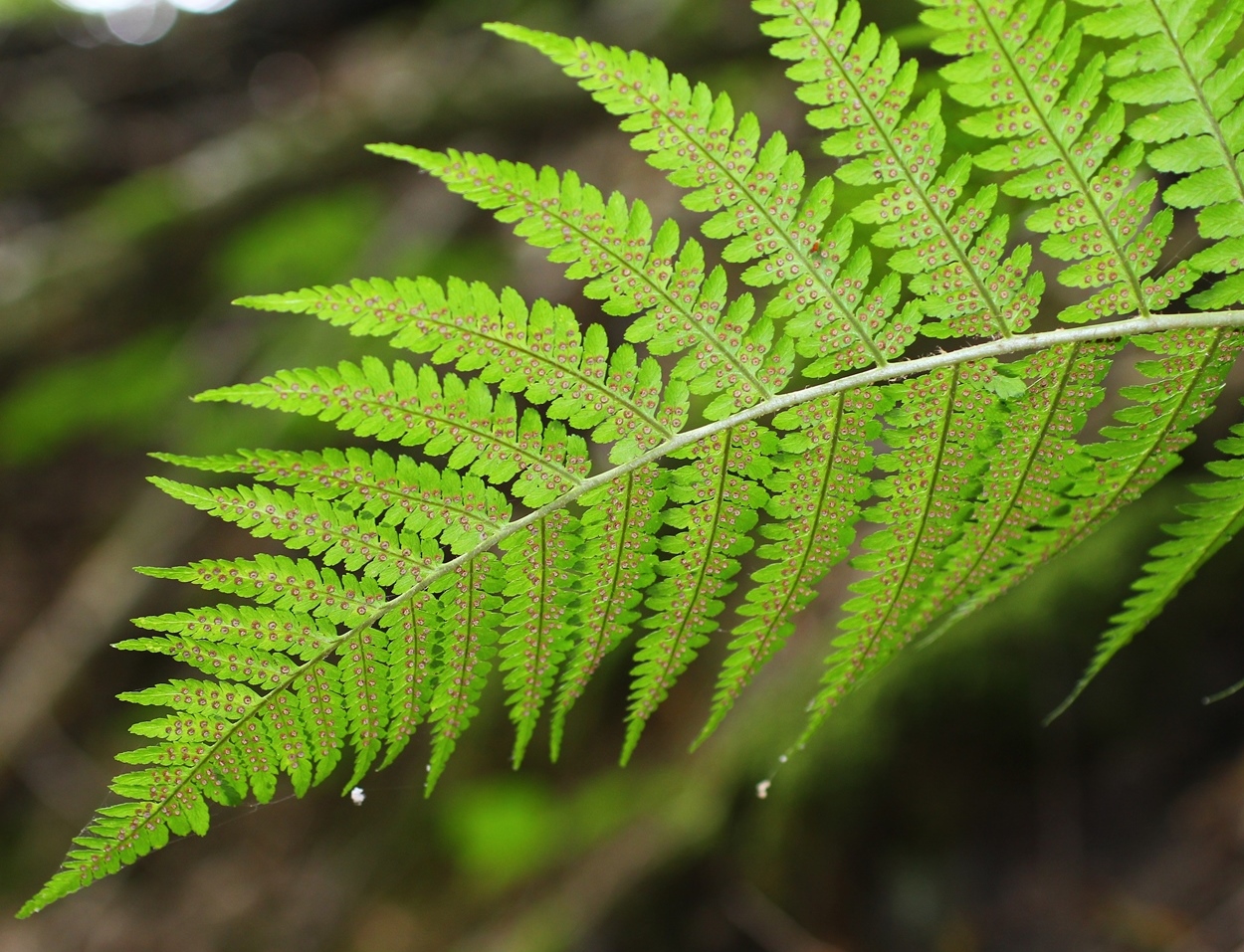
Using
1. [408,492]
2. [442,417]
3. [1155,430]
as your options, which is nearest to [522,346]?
[442,417]

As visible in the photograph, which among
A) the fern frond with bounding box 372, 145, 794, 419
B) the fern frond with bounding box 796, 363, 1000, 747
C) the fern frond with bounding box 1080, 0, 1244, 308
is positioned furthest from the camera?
the fern frond with bounding box 796, 363, 1000, 747

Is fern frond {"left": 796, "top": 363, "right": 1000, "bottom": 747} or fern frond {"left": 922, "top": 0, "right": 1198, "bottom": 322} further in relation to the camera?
fern frond {"left": 796, "top": 363, "right": 1000, "bottom": 747}

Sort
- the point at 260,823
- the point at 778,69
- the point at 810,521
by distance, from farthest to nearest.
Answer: the point at 260,823, the point at 778,69, the point at 810,521

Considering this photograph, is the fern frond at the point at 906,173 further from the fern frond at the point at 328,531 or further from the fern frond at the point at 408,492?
the fern frond at the point at 328,531

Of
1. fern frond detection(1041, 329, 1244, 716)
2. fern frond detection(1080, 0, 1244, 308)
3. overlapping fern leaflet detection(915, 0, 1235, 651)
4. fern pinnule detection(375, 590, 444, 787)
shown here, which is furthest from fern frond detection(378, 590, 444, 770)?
fern frond detection(1080, 0, 1244, 308)

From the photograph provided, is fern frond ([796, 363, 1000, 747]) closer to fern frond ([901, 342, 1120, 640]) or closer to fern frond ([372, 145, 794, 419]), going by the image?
fern frond ([901, 342, 1120, 640])

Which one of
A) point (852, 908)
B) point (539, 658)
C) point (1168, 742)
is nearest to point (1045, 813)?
point (1168, 742)

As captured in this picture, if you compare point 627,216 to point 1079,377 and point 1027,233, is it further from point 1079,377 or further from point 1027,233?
point 1027,233
